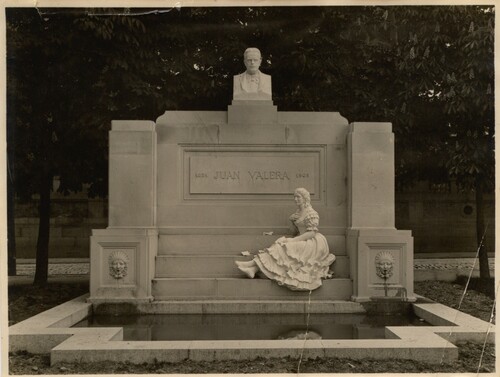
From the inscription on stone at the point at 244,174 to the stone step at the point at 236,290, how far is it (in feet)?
5.29

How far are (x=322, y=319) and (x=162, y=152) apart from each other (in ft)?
12.6

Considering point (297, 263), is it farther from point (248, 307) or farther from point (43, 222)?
point (43, 222)

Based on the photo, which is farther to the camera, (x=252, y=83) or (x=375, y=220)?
(x=252, y=83)

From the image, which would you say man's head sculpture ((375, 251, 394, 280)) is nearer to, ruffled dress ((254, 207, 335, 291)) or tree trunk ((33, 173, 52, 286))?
ruffled dress ((254, 207, 335, 291))

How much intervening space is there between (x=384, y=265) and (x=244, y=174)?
2730 millimetres

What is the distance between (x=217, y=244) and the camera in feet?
32.0

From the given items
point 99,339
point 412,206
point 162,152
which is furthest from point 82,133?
point 412,206

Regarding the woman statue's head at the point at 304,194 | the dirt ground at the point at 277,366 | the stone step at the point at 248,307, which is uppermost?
the woman statue's head at the point at 304,194

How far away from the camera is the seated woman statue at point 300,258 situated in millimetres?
9055

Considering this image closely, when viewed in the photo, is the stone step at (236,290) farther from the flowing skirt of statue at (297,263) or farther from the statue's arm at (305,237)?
the statue's arm at (305,237)

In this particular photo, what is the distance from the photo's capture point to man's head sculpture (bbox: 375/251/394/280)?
916 centimetres

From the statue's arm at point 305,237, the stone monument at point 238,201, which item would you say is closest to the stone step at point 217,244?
the stone monument at point 238,201

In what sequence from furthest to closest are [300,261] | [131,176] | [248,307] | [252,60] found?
[252,60]
[131,176]
[300,261]
[248,307]

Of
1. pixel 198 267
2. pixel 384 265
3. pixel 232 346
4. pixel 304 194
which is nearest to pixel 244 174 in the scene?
pixel 304 194
